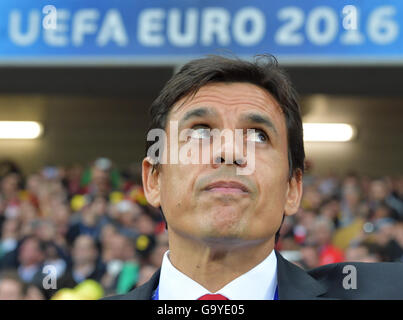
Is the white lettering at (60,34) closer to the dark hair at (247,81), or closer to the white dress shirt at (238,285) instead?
the dark hair at (247,81)

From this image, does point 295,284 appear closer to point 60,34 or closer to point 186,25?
point 186,25

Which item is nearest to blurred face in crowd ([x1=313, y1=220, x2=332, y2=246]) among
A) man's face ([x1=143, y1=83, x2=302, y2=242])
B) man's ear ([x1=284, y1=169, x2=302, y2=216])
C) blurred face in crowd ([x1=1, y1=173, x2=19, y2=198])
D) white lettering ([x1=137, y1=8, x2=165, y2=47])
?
white lettering ([x1=137, y1=8, x2=165, y2=47])

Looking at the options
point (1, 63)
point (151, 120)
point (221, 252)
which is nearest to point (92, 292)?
point (151, 120)

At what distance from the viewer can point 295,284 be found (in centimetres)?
184

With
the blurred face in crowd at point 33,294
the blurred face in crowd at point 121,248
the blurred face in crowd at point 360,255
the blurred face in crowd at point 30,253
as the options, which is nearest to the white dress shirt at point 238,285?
the blurred face in crowd at point 33,294

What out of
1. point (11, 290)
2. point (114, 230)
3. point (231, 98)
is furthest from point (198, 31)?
point (231, 98)

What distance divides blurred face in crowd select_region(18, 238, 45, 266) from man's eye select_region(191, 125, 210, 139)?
4.54 metres

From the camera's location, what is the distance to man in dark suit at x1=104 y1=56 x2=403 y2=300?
1.69 m

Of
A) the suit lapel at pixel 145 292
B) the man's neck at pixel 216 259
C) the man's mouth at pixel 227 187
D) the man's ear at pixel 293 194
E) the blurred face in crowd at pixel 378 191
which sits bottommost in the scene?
the blurred face in crowd at pixel 378 191

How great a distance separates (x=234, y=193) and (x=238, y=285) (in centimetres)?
26

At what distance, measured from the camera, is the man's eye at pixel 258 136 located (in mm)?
1785

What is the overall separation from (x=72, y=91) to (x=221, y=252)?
884 centimetres

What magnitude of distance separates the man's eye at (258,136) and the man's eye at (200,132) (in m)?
0.10
